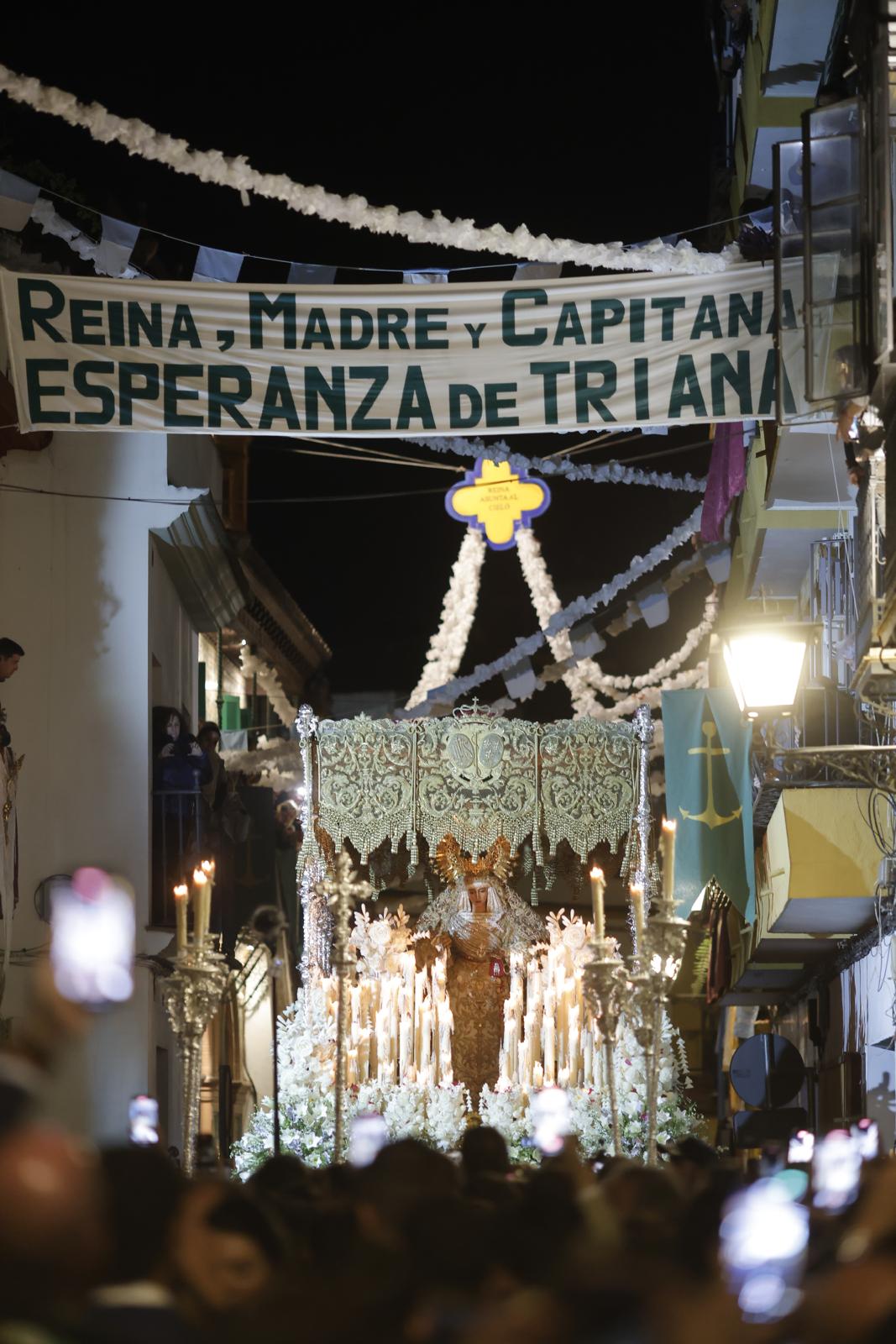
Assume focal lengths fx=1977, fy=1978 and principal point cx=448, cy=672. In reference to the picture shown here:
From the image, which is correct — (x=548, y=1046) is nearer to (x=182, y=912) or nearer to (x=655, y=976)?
(x=655, y=976)

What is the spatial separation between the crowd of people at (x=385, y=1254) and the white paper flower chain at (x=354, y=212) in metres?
7.57

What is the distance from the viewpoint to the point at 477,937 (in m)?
16.3

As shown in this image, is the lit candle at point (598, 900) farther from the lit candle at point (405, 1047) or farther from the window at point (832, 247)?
the lit candle at point (405, 1047)

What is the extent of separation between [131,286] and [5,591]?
7.32 meters

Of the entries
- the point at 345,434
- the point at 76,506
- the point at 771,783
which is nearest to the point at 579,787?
the point at 771,783

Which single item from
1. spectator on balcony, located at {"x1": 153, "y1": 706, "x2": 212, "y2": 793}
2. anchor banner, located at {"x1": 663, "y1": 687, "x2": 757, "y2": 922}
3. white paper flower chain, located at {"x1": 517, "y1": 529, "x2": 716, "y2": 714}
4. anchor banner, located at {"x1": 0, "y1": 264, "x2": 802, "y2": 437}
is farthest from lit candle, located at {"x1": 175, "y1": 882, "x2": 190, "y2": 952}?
white paper flower chain, located at {"x1": 517, "y1": 529, "x2": 716, "y2": 714}

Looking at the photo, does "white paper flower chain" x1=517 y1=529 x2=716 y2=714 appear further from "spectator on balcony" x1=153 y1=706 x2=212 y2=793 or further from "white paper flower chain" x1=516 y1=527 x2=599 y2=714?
"spectator on balcony" x1=153 y1=706 x2=212 y2=793

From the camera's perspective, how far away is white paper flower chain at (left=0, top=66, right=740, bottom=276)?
11.9 m

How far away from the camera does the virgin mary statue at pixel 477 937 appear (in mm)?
16172

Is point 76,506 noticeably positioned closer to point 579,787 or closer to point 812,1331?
point 579,787

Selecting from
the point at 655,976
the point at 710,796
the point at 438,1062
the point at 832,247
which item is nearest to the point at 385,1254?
the point at 655,976

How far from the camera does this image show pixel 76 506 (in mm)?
19344

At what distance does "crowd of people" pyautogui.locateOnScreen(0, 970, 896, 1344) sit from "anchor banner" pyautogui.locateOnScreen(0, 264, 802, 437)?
677cm

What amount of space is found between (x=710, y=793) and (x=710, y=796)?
0.15 ft
